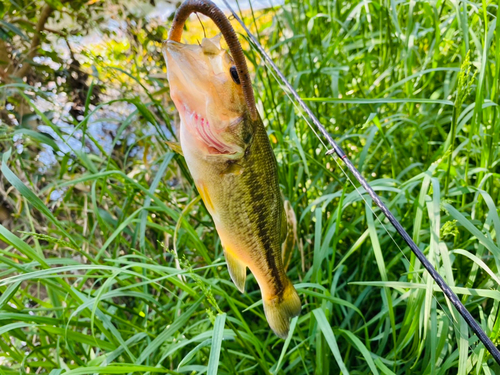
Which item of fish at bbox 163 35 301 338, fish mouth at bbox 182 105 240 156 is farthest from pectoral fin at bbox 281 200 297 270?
fish mouth at bbox 182 105 240 156

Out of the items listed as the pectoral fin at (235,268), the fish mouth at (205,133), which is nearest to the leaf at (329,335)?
the pectoral fin at (235,268)

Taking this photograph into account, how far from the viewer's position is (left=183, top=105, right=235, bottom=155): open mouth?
1.54 feet

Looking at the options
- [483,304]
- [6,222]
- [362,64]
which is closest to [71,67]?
[6,222]

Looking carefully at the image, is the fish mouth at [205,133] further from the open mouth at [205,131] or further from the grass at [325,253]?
the grass at [325,253]

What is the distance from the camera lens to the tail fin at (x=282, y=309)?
1.87 feet

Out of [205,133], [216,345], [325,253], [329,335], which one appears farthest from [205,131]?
[325,253]

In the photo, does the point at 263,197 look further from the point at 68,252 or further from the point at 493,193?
the point at 68,252

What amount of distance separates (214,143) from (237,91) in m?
0.06

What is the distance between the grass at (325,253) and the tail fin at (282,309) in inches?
4.4

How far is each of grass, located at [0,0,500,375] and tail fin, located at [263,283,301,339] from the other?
112 millimetres

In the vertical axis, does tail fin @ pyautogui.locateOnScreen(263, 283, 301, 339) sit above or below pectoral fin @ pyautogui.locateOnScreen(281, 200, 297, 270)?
below

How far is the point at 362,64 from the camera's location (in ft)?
5.63

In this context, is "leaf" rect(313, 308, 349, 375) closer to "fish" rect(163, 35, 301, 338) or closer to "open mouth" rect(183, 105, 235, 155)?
"fish" rect(163, 35, 301, 338)

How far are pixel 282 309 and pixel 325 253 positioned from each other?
1.49ft
